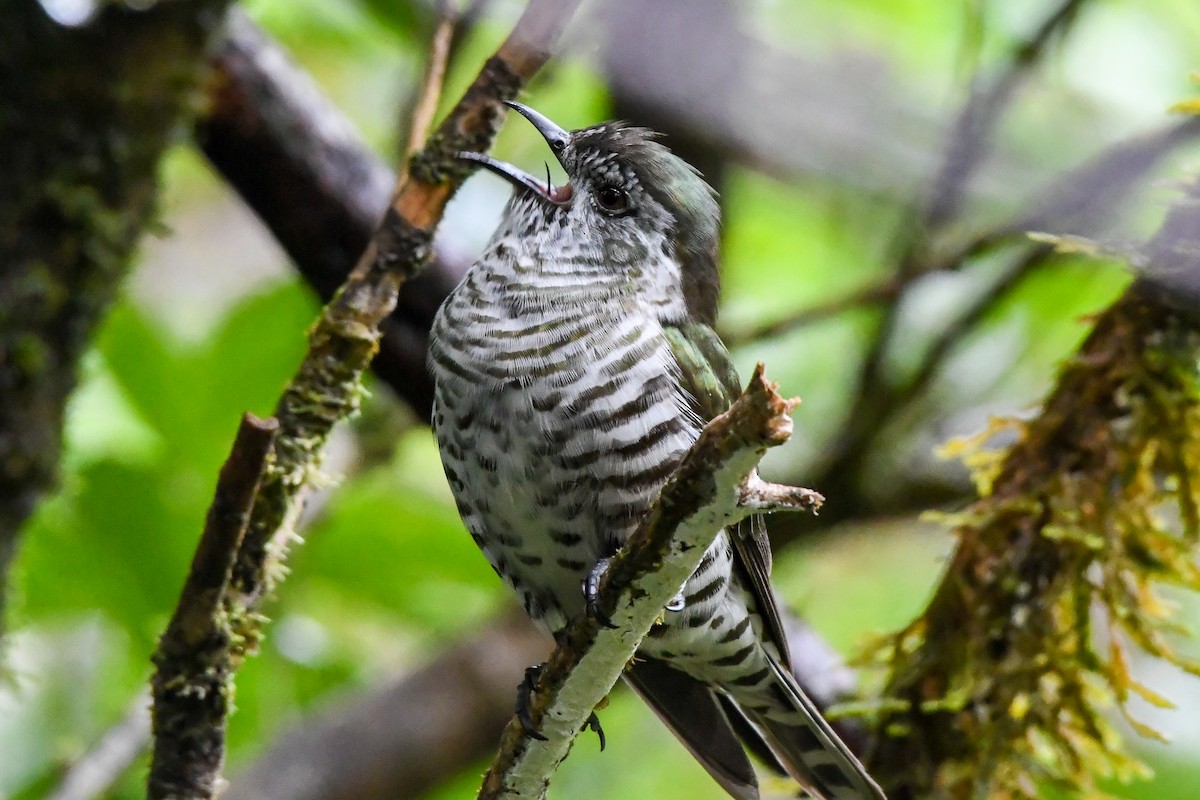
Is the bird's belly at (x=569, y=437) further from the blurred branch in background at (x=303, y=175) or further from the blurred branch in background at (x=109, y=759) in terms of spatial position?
the blurred branch in background at (x=109, y=759)

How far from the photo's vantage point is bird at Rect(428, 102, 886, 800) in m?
2.50

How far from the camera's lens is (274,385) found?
395 centimetres

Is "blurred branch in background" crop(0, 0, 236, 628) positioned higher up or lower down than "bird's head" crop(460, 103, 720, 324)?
lower down

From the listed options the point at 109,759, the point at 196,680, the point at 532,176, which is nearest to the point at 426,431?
the point at 109,759

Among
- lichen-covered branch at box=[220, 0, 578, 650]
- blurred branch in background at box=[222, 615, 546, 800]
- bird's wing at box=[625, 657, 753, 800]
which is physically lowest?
blurred branch in background at box=[222, 615, 546, 800]

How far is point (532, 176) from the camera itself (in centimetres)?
296

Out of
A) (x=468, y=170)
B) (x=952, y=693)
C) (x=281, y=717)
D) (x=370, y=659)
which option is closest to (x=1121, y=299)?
(x=952, y=693)

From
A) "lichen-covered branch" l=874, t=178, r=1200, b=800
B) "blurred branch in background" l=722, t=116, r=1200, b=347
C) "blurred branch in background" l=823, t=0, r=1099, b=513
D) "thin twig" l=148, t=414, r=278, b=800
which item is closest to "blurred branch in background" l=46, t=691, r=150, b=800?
"thin twig" l=148, t=414, r=278, b=800

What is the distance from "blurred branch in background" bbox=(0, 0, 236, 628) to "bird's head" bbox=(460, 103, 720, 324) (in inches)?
33.7

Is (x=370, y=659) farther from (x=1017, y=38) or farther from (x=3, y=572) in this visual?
(x=1017, y=38)

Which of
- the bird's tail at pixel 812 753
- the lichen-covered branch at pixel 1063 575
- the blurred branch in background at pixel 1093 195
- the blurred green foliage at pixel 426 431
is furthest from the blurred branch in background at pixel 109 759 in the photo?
the blurred branch in background at pixel 1093 195

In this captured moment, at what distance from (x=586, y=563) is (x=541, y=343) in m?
0.45

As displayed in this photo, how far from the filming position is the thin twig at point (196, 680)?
2.11 metres

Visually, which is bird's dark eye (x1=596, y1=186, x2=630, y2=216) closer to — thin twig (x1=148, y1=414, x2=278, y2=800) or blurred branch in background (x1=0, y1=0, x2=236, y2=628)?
blurred branch in background (x1=0, y1=0, x2=236, y2=628)
